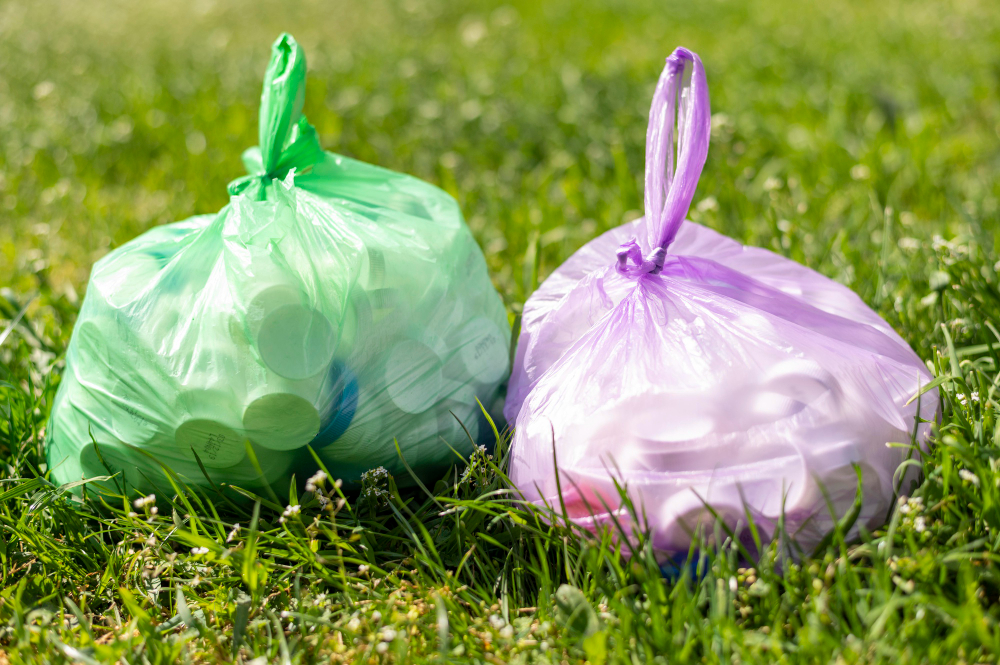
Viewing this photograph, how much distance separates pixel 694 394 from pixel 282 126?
→ 972mm

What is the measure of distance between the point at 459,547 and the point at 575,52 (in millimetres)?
3722

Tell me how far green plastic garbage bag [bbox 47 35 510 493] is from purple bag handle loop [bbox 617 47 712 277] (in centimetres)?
37

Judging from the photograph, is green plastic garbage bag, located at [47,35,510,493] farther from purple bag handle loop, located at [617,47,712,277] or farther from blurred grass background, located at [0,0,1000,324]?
blurred grass background, located at [0,0,1000,324]

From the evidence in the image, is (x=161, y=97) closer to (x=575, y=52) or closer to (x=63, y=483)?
(x=575, y=52)

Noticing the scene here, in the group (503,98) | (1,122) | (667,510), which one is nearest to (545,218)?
(503,98)

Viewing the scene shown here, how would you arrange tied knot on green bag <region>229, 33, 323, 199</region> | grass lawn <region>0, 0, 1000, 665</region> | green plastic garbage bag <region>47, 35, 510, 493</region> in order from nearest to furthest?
grass lawn <region>0, 0, 1000, 665</region> < green plastic garbage bag <region>47, 35, 510, 493</region> < tied knot on green bag <region>229, 33, 323, 199</region>

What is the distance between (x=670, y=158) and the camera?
1519mm

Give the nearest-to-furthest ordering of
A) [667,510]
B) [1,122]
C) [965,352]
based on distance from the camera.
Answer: [667,510] < [965,352] < [1,122]

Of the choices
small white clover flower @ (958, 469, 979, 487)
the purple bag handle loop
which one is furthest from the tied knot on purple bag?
small white clover flower @ (958, 469, 979, 487)

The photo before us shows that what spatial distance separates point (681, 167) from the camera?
1.44 meters

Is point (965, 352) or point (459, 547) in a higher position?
point (965, 352)

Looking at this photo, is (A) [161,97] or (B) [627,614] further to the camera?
(A) [161,97]

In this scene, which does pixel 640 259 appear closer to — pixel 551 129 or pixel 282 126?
pixel 282 126

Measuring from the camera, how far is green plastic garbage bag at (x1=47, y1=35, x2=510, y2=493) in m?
1.39
